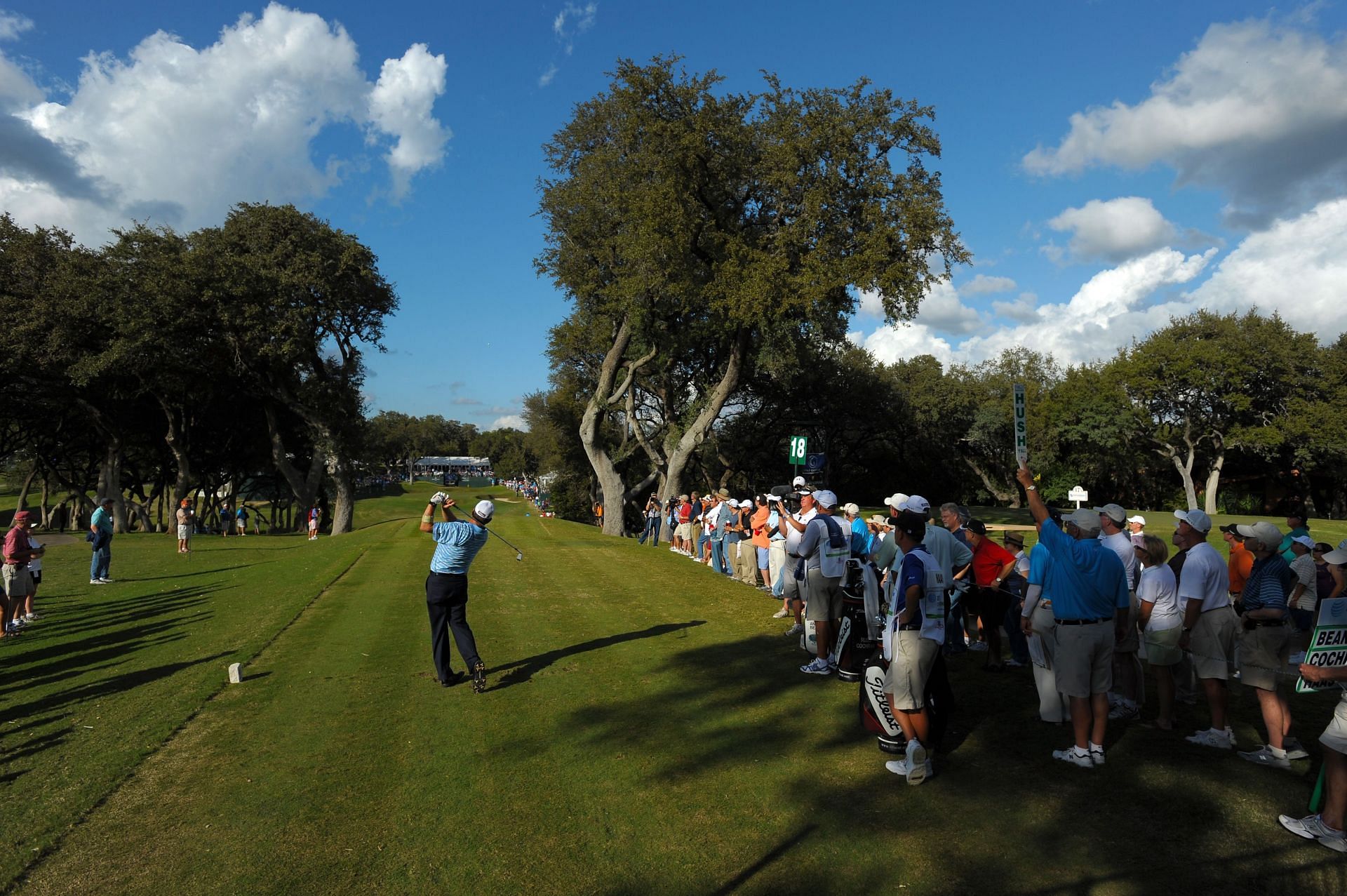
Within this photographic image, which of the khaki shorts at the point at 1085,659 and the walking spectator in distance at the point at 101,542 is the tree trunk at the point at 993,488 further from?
the khaki shorts at the point at 1085,659

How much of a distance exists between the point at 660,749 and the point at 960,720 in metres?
2.90

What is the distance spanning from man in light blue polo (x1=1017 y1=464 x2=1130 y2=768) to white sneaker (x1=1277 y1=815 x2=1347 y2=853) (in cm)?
122

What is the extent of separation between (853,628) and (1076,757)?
103 inches

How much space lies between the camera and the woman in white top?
6.90m

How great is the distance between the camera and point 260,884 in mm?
4695

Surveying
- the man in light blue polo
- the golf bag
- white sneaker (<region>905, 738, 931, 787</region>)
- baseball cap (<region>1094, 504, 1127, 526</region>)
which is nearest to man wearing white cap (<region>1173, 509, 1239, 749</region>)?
the man in light blue polo

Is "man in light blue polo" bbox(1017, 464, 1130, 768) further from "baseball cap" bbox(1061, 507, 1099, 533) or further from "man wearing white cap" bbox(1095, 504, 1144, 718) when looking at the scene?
"man wearing white cap" bbox(1095, 504, 1144, 718)

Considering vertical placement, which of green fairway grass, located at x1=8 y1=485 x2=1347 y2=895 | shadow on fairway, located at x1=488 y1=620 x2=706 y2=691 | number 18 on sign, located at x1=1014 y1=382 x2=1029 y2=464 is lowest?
green fairway grass, located at x1=8 y1=485 x2=1347 y2=895

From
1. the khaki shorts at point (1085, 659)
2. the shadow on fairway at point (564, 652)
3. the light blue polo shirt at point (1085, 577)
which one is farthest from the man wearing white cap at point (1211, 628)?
the shadow on fairway at point (564, 652)

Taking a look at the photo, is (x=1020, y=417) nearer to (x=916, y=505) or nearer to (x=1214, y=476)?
(x=916, y=505)

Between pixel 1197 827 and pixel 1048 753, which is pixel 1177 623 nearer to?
pixel 1048 753

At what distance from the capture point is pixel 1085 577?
5.96 meters

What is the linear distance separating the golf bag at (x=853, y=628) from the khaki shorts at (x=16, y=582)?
1256 centimetres

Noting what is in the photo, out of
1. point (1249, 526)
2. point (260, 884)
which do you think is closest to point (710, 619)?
point (1249, 526)
